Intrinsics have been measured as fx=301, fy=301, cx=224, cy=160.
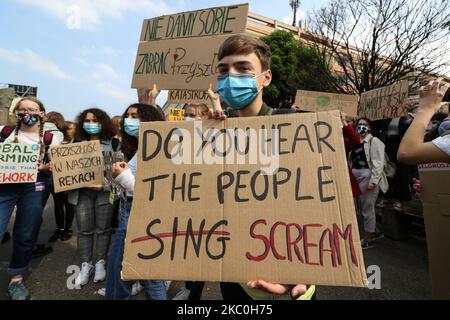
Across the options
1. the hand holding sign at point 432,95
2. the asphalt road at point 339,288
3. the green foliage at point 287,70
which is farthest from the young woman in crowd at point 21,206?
the green foliage at point 287,70

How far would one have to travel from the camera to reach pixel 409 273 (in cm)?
350

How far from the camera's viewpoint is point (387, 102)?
17.3ft

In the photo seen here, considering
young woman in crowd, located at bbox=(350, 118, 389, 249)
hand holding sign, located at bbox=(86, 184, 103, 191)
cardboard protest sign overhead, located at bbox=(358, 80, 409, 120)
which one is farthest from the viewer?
cardboard protest sign overhead, located at bbox=(358, 80, 409, 120)

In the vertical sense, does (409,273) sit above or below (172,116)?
below

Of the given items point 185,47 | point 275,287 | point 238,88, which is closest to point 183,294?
point 275,287

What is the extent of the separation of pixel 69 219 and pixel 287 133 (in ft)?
14.7

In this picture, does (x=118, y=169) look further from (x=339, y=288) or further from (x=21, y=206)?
(x=339, y=288)

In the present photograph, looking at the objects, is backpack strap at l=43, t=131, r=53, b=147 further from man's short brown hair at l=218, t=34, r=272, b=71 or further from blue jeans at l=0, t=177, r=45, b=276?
man's short brown hair at l=218, t=34, r=272, b=71

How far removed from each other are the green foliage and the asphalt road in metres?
10.1

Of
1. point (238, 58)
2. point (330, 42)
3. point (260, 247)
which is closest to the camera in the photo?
point (260, 247)

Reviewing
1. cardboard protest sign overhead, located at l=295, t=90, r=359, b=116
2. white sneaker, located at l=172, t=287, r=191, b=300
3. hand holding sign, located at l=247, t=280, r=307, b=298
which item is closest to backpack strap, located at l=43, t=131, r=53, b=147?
white sneaker, located at l=172, t=287, r=191, b=300

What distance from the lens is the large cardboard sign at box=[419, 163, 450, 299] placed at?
2.13 m
